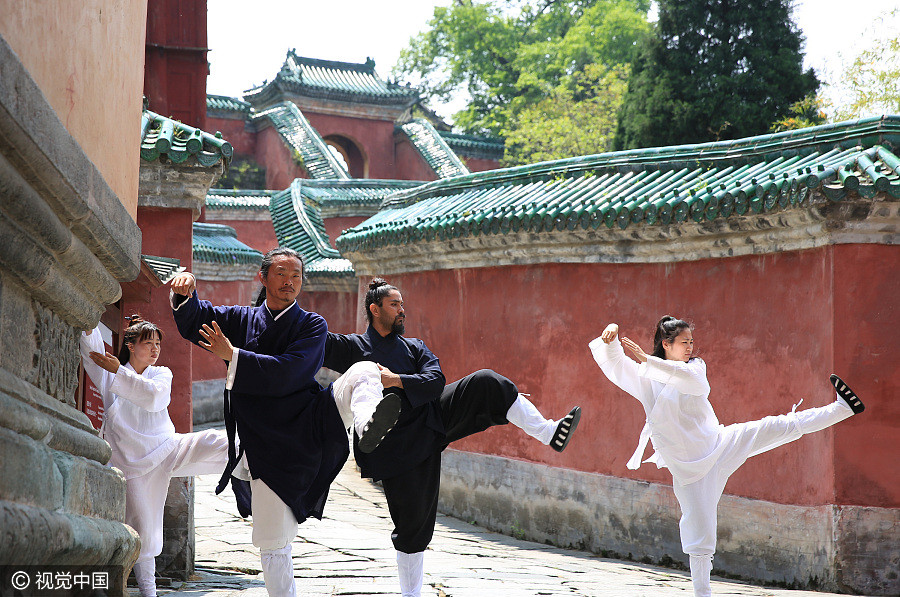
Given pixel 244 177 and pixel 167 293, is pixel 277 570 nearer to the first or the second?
pixel 167 293

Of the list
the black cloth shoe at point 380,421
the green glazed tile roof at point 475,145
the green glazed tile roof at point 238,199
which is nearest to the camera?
the black cloth shoe at point 380,421

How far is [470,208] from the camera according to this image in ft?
35.2

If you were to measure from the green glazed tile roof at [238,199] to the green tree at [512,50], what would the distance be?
12097 millimetres

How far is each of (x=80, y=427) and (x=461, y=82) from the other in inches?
1317

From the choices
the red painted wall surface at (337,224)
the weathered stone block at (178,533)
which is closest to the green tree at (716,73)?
the red painted wall surface at (337,224)

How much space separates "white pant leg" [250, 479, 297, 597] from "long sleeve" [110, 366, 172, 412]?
3.82 feet

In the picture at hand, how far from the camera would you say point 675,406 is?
5.82 meters

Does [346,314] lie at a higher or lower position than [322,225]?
lower

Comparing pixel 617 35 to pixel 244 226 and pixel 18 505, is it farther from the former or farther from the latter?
pixel 18 505

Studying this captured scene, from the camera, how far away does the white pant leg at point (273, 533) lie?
4672 millimetres

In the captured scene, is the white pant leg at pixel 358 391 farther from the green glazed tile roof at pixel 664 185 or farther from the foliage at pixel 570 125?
the foliage at pixel 570 125

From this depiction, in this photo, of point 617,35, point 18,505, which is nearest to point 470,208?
point 18,505

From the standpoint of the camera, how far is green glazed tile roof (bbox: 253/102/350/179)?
23.7 m

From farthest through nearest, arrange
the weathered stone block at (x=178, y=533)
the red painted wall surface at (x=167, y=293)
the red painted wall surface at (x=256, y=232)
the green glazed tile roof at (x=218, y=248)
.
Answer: the red painted wall surface at (x=256, y=232) < the green glazed tile roof at (x=218, y=248) < the red painted wall surface at (x=167, y=293) < the weathered stone block at (x=178, y=533)
